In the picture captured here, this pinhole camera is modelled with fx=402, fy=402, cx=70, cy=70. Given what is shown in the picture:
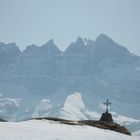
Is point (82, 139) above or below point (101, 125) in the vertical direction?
below

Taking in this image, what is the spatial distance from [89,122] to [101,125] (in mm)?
2062

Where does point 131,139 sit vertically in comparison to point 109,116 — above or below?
below

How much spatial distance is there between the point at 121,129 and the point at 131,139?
10.4m

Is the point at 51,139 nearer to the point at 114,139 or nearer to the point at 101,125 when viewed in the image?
the point at 114,139

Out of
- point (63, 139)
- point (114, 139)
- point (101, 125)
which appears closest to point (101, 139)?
point (114, 139)

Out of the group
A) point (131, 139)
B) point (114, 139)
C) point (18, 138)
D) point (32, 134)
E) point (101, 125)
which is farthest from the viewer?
point (101, 125)

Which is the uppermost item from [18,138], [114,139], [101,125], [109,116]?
[109,116]

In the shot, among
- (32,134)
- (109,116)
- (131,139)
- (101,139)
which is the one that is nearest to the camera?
(32,134)

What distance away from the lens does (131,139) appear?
121ft

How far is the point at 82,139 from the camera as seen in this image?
2923cm

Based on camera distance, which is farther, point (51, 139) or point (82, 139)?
point (82, 139)

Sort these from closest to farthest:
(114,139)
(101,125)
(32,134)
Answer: (32,134) → (114,139) → (101,125)

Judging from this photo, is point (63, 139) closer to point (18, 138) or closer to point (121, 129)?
point (18, 138)

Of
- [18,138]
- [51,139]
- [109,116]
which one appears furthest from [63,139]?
[109,116]
